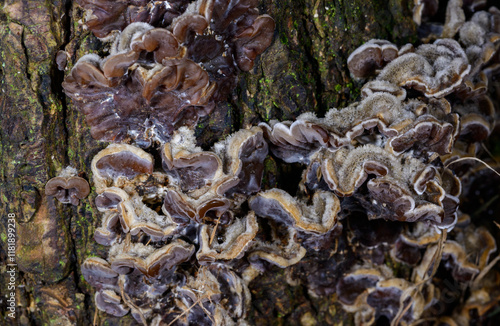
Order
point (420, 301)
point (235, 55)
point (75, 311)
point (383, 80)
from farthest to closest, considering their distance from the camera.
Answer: point (420, 301)
point (75, 311)
point (383, 80)
point (235, 55)

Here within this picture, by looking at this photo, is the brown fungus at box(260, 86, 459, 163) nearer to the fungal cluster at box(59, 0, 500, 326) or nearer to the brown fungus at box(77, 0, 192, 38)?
the fungal cluster at box(59, 0, 500, 326)

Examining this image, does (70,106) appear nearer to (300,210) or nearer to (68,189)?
(68,189)

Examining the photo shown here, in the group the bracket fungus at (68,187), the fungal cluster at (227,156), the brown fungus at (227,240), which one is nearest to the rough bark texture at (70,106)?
the bracket fungus at (68,187)

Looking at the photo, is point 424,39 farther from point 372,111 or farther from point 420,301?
point 420,301

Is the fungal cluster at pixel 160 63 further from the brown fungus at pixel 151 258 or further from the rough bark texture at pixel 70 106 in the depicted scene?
the brown fungus at pixel 151 258

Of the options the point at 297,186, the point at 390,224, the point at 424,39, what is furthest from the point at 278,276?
the point at 424,39

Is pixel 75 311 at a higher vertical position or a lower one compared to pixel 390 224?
lower
